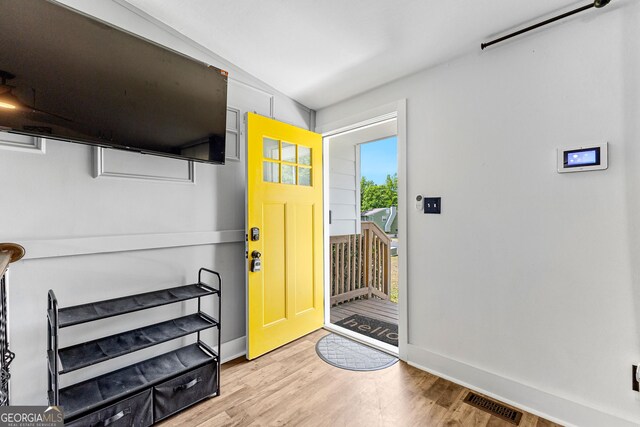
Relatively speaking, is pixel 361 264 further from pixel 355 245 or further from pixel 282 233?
pixel 282 233

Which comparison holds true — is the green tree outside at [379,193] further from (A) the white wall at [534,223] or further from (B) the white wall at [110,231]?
(B) the white wall at [110,231]

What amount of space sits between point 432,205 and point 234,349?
199cm

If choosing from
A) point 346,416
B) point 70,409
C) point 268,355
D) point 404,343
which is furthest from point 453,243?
point 70,409

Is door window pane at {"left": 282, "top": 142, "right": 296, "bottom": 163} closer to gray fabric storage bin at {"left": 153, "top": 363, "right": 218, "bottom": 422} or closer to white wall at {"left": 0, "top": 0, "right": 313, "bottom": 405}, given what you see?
white wall at {"left": 0, "top": 0, "right": 313, "bottom": 405}

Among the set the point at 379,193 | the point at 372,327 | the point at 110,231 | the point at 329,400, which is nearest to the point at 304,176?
the point at 110,231

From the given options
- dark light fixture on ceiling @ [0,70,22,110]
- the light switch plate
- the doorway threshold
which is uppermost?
dark light fixture on ceiling @ [0,70,22,110]

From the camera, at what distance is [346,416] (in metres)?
1.67

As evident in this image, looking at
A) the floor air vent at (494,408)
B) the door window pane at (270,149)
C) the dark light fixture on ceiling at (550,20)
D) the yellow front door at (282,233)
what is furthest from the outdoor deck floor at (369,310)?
the dark light fixture on ceiling at (550,20)

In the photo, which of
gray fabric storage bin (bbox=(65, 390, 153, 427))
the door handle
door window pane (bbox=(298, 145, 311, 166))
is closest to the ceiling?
door window pane (bbox=(298, 145, 311, 166))

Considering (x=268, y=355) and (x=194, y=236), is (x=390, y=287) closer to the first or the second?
(x=268, y=355)

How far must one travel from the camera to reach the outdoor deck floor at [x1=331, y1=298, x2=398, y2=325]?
333 centimetres

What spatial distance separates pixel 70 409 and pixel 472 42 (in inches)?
123

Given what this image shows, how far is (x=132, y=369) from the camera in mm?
1744

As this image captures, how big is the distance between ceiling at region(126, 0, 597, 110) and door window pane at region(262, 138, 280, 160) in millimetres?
570
